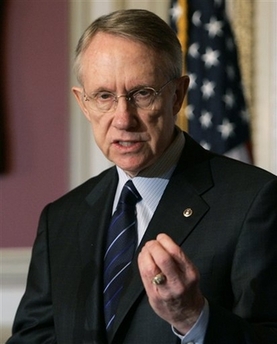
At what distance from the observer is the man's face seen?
2.14m

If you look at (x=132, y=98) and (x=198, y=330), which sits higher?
(x=132, y=98)

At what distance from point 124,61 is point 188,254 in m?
0.51

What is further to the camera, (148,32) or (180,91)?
(180,91)

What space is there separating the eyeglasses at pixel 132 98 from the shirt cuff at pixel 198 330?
0.58 m

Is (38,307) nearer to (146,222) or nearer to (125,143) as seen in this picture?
(146,222)

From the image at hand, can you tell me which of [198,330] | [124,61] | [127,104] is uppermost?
[124,61]

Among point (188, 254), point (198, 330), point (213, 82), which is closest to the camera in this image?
point (198, 330)

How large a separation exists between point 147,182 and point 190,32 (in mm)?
1892

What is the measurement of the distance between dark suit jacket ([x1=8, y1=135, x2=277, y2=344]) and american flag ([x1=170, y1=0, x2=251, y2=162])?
4.91 feet

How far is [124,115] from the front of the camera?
2.13 meters

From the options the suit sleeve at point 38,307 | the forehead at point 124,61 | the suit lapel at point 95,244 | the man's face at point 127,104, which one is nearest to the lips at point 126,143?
the man's face at point 127,104

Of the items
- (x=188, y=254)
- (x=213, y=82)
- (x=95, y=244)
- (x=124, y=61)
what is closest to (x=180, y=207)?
(x=188, y=254)

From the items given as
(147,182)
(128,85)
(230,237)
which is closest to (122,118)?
(128,85)

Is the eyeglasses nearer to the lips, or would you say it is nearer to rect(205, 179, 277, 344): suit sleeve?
the lips
